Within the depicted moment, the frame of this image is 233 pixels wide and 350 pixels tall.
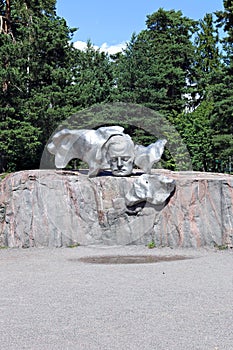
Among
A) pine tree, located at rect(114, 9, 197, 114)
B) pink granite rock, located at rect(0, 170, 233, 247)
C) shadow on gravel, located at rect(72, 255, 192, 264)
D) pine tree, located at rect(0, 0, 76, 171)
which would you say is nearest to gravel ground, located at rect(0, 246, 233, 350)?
shadow on gravel, located at rect(72, 255, 192, 264)

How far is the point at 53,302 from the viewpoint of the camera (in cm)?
607

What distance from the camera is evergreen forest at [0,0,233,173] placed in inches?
717

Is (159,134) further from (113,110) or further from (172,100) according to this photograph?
(172,100)

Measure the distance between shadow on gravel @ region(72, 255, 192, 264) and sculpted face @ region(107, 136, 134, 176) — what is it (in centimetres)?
230

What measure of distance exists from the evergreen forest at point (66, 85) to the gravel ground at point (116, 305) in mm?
9595

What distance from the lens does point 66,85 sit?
64.7 feet

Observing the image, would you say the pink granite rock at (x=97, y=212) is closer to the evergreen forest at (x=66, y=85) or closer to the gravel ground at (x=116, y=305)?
the gravel ground at (x=116, y=305)

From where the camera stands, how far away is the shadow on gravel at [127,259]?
364 inches

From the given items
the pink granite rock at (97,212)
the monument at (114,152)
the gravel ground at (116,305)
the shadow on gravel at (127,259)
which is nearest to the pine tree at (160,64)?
the monument at (114,152)

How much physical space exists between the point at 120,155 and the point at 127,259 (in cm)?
282

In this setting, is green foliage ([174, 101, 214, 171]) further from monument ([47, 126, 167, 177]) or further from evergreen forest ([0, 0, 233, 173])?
monument ([47, 126, 167, 177])

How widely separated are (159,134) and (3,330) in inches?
715

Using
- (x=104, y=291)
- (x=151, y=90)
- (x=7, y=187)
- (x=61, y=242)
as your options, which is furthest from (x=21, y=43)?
(x=104, y=291)

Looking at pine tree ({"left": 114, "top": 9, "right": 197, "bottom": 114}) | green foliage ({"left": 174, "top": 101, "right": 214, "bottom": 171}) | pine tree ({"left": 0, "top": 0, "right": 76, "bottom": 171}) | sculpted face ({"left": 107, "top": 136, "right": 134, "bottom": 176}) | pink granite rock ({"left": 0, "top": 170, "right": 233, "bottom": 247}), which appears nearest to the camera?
pink granite rock ({"left": 0, "top": 170, "right": 233, "bottom": 247})
